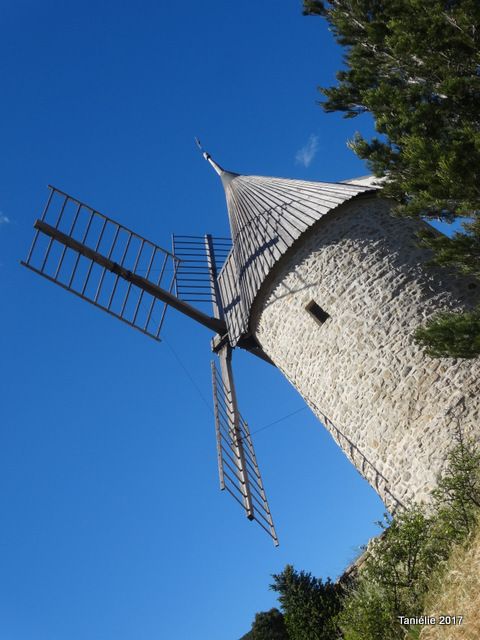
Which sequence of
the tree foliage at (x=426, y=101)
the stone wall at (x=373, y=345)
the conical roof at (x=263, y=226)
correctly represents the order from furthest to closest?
the conical roof at (x=263, y=226)
the stone wall at (x=373, y=345)
the tree foliage at (x=426, y=101)

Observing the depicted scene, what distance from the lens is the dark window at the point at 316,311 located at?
8289 millimetres

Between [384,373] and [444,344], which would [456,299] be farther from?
[444,344]

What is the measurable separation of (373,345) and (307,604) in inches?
138

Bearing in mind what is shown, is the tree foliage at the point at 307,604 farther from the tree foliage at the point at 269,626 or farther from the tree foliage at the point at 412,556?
the tree foliage at the point at 412,556

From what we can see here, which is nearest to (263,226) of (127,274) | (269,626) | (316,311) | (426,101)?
(316,311)

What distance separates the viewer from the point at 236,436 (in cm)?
973

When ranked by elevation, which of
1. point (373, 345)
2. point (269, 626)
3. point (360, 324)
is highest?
point (360, 324)

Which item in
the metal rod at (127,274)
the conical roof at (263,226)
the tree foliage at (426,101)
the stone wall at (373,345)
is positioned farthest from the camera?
the metal rod at (127,274)

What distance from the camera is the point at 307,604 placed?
8.00m

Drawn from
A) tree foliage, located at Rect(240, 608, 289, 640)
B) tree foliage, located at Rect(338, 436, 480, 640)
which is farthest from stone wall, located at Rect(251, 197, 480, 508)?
tree foliage, located at Rect(240, 608, 289, 640)

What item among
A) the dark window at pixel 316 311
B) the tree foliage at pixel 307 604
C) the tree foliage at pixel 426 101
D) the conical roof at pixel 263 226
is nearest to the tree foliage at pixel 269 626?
the tree foliage at pixel 307 604

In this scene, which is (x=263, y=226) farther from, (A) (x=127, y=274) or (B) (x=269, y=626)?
(B) (x=269, y=626)

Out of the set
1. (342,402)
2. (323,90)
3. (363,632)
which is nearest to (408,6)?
(323,90)

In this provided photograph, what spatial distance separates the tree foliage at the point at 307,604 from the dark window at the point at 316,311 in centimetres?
346
